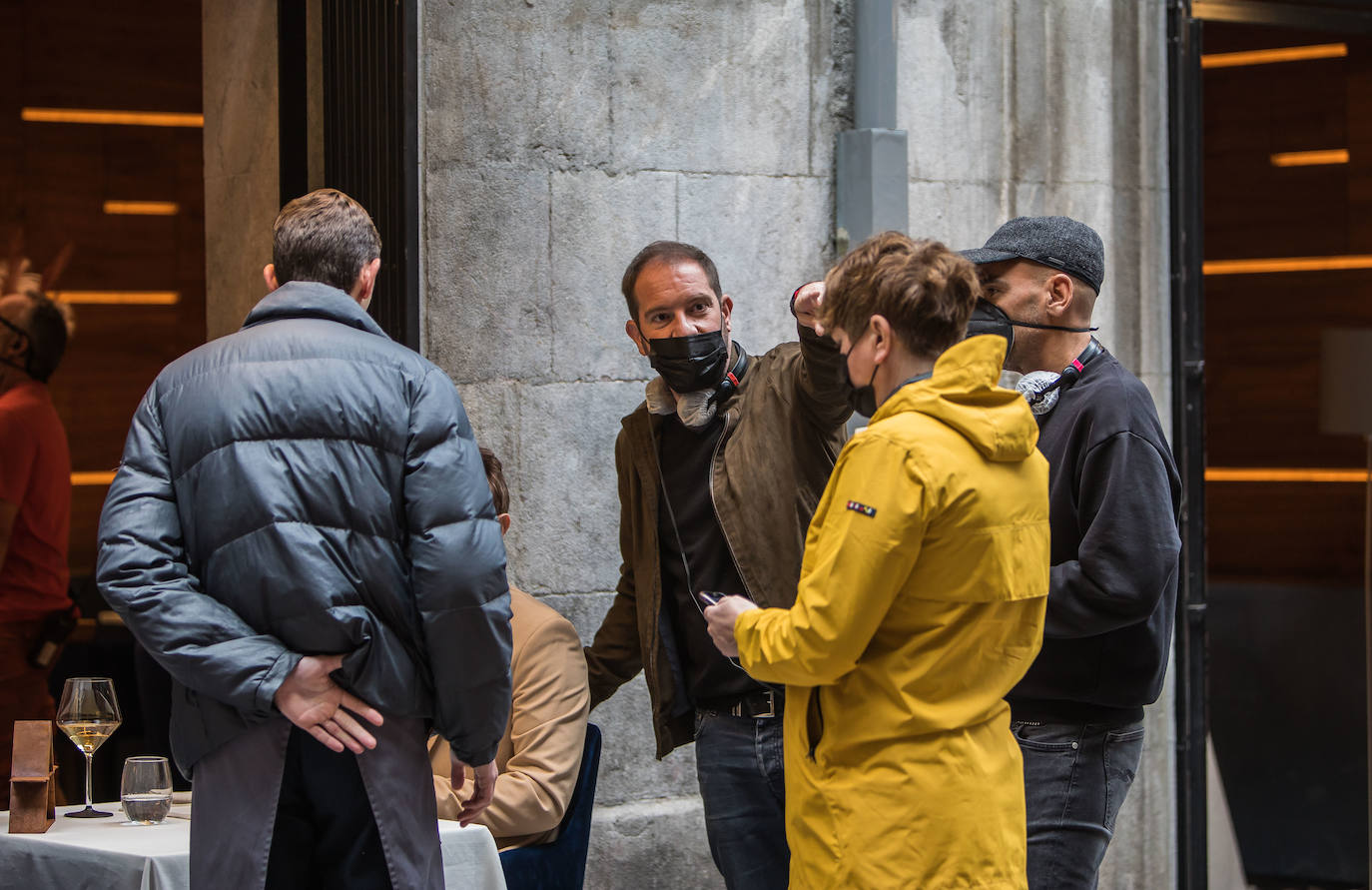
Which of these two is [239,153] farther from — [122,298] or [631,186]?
[122,298]

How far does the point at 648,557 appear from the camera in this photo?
323cm

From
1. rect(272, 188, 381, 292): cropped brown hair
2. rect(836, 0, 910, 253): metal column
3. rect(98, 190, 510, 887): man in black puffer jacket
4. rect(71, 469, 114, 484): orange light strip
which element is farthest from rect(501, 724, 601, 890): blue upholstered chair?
rect(71, 469, 114, 484): orange light strip

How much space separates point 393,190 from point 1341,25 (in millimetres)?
3524

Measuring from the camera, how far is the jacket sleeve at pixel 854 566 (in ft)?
7.13

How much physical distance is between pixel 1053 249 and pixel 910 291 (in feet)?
2.58

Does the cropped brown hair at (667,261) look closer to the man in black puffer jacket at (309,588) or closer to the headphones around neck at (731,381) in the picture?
the headphones around neck at (731,381)

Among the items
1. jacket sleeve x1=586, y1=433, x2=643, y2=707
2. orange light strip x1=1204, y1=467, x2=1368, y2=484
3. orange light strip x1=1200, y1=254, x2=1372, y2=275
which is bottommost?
jacket sleeve x1=586, y1=433, x2=643, y2=707

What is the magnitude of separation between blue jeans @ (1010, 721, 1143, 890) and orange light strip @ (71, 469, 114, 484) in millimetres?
6389

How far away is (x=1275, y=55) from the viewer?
8.90 metres

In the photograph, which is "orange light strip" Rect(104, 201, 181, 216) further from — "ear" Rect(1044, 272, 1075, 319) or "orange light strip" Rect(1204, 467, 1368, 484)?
"ear" Rect(1044, 272, 1075, 319)

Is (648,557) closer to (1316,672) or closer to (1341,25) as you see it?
(1341,25)

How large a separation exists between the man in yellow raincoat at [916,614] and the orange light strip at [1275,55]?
289 inches

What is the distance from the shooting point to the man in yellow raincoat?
7.23 feet

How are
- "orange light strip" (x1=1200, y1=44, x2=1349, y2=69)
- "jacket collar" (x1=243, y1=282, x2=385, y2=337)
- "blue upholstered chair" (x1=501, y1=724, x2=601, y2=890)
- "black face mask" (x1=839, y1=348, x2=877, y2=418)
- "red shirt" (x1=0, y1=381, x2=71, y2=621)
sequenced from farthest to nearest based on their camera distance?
1. "orange light strip" (x1=1200, y1=44, x2=1349, y2=69)
2. "red shirt" (x1=0, y1=381, x2=71, y2=621)
3. "blue upholstered chair" (x1=501, y1=724, x2=601, y2=890)
4. "jacket collar" (x1=243, y1=282, x2=385, y2=337)
5. "black face mask" (x1=839, y1=348, x2=877, y2=418)
